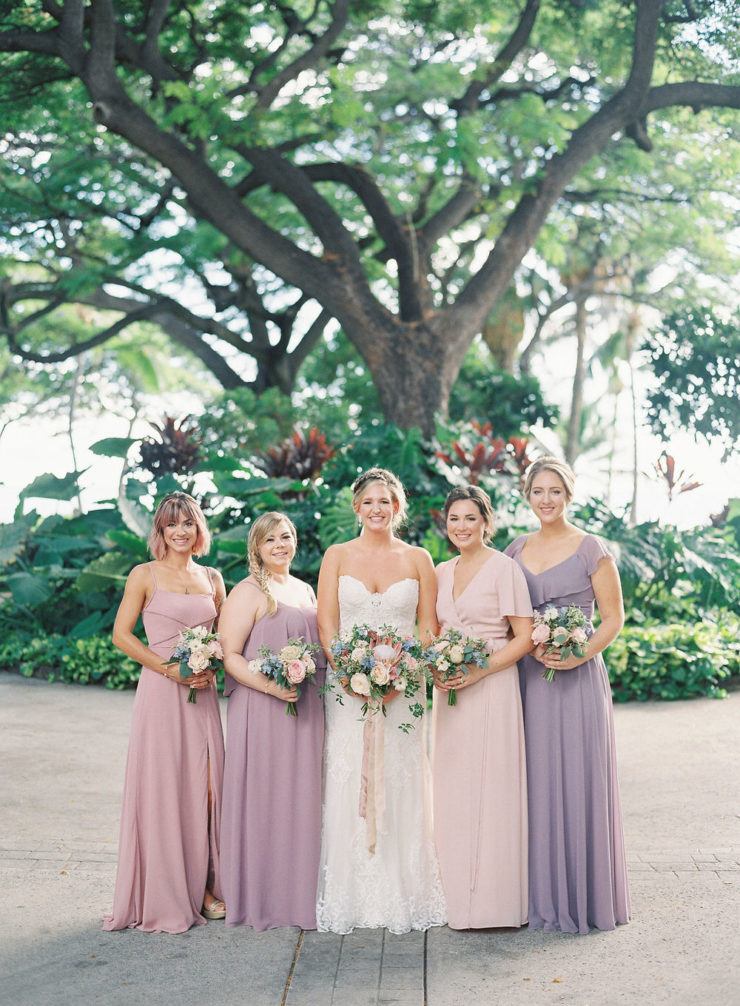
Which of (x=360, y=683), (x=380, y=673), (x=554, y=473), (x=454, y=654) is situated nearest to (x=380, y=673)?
(x=380, y=673)

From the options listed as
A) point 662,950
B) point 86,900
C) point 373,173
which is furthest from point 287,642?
point 373,173

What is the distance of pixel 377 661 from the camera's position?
16.1 ft

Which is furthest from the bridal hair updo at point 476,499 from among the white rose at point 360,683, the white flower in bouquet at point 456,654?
the white rose at point 360,683

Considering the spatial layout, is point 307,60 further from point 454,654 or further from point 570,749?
point 570,749

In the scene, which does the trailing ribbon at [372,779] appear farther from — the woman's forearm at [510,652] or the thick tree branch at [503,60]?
the thick tree branch at [503,60]

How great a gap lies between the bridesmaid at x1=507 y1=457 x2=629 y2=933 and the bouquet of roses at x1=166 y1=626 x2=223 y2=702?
1401mm

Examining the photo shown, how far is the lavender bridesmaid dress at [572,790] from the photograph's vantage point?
5148mm

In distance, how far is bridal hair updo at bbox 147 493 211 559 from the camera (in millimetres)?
5383

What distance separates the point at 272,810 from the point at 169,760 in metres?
0.52

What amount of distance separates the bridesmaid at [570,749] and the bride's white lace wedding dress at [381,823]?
49 centimetres

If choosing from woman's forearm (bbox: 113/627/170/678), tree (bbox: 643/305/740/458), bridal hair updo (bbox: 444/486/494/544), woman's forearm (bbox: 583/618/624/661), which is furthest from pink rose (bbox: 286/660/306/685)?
tree (bbox: 643/305/740/458)

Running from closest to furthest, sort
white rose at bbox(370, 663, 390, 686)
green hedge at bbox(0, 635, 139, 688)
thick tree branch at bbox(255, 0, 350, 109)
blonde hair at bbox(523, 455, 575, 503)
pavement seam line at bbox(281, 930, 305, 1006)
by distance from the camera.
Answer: pavement seam line at bbox(281, 930, 305, 1006)
white rose at bbox(370, 663, 390, 686)
blonde hair at bbox(523, 455, 575, 503)
green hedge at bbox(0, 635, 139, 688)
thick tree branch at bbox(255, 0, 350, 109)

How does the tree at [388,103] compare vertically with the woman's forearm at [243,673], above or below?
above

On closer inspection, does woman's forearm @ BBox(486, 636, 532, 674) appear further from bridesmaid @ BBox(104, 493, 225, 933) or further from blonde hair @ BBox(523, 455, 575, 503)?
bridesmaid @ BBox(104, 493, 225, 933)
